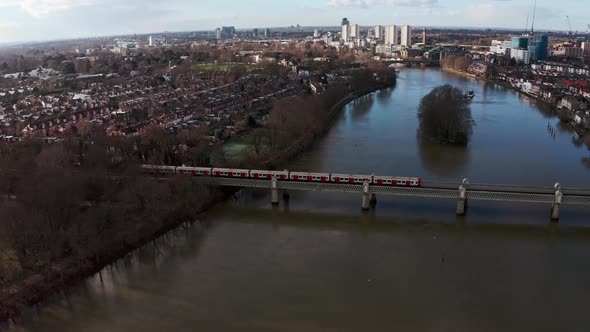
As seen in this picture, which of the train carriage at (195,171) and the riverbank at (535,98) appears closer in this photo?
the train carriage at (195,171)

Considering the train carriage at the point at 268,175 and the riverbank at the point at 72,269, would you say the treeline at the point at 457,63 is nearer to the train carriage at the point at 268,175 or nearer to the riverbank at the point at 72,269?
the train carriage at the point at 268,175

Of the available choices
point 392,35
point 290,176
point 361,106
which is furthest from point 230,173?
point 392,35

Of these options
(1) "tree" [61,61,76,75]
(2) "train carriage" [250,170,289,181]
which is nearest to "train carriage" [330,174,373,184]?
(2) "train carriage" [250,170,289,181]

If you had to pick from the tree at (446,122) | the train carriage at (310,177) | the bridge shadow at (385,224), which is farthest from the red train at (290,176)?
the tree at (446,122)

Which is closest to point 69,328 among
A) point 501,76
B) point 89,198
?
point 89,198

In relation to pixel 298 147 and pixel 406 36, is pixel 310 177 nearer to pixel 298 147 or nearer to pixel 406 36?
pixel 298 147

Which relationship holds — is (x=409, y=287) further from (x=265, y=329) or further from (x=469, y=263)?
(x=265, y=329)
